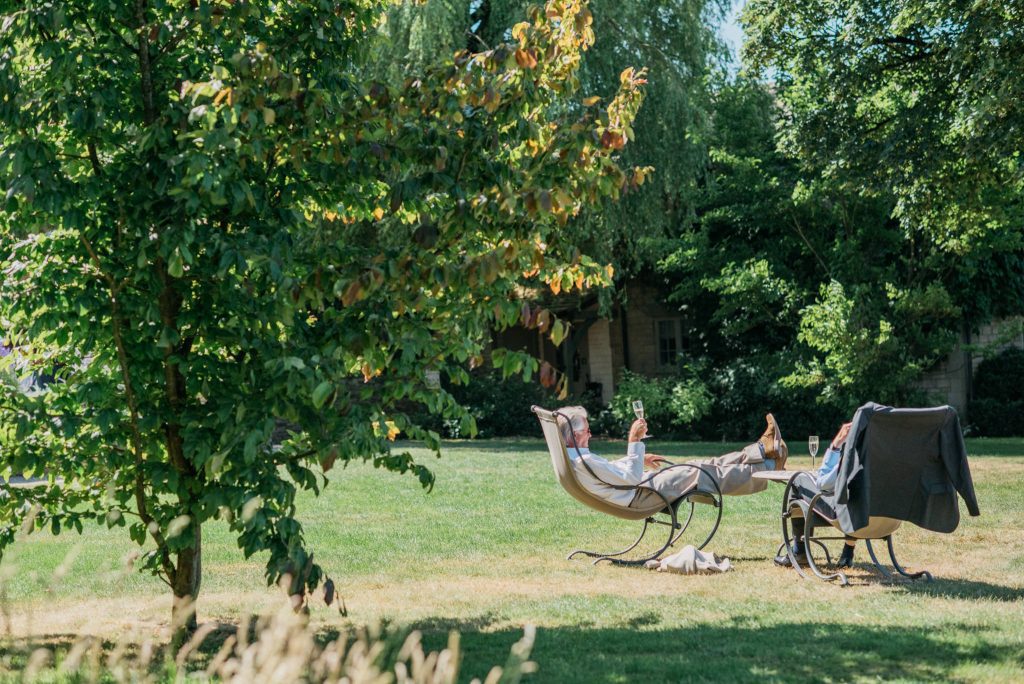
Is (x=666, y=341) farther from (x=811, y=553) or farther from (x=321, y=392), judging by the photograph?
(x=321, y=392)

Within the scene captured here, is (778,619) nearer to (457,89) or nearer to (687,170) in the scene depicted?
(457,89)

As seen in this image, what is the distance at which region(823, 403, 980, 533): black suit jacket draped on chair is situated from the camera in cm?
723

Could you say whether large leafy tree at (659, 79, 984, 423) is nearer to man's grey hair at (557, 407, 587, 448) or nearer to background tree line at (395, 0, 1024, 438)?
background tree line at (395, 0, 1024, 438)

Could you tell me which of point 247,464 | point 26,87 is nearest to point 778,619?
point 247,464

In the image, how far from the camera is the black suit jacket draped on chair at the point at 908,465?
23.7 feet

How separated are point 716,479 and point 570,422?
4.24 feet

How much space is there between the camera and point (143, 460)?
18.8 ft

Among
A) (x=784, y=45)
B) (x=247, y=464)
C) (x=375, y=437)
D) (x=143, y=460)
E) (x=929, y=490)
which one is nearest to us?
(x=247, y=464)

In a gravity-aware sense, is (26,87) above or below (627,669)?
above

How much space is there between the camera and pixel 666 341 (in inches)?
1062

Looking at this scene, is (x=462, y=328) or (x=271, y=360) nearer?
(x=271, y=360)

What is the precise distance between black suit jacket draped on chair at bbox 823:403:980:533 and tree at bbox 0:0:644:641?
2.67m

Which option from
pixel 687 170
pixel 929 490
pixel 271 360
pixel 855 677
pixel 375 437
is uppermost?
pixel 687 170

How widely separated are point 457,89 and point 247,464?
1.97m
